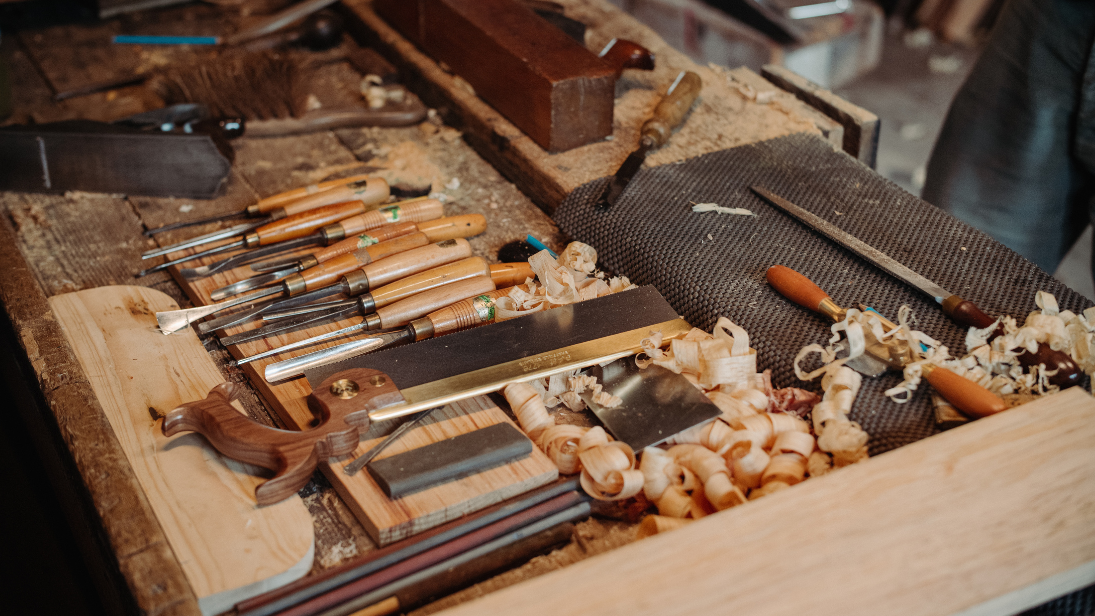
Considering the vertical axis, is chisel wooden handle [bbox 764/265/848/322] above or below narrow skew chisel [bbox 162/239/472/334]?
above

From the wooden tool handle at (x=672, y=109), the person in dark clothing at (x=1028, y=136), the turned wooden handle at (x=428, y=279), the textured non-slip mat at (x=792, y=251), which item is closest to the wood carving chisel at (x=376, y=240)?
the turned wooden handle at (x=428, y=279)

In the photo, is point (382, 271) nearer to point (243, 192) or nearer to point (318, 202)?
point (318, 202)

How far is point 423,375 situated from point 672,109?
3.45ft

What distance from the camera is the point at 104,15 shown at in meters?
2.70

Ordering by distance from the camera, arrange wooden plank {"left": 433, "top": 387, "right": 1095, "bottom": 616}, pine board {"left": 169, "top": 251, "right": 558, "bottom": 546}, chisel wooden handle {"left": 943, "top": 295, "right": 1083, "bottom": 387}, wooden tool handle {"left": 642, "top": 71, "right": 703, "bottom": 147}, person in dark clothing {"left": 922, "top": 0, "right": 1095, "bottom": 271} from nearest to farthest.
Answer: wooden plank {"left": 433, "top": 387, "right": 1095, "bottom": 616} → pine board {"left": 169, "top": 251, "right": 558, "bottom": 546} → chisel wooden handle {"left": 943, "top": 295, "right": 1083, "bottom": 387} → wooden tool handle {"left": 642, "top": 71, "right": 703, "bottom": 147} → person in dark clothing {"left": 922, "top": 0, "right": 1095, "bottom": 271}

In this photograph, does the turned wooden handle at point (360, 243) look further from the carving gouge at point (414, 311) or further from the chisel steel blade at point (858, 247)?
the chisel steel blade at point (858, 247)

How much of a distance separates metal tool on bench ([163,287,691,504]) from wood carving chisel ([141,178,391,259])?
587mm

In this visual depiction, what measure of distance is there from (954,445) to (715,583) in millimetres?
437

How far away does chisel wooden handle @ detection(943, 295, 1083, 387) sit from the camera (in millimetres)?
1218

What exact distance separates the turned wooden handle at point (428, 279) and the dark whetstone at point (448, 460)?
375mm

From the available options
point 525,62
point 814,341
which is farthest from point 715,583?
point 525,62

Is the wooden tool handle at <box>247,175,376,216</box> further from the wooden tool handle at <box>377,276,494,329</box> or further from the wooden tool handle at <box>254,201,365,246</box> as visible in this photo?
the wooden tool handle at <box>377,276,494,329</box>

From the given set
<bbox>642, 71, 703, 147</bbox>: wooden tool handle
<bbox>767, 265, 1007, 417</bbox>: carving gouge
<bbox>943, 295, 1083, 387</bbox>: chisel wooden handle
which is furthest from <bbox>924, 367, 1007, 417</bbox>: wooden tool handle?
<bbox>642, 71, 703, 147</bbox>: wooden tool handle

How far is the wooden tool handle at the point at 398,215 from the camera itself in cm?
166
